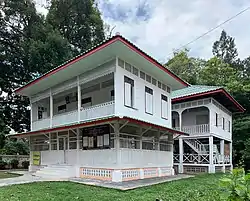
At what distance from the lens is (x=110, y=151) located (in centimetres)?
1222

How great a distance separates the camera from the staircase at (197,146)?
18.2m

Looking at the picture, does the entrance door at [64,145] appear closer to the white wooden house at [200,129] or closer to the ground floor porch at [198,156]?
the white wooden house at [200,129]

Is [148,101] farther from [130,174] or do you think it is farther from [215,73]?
[215,73]

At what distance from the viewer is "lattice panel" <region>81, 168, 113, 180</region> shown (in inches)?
474

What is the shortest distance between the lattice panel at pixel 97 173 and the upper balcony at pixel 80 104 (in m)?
2.48

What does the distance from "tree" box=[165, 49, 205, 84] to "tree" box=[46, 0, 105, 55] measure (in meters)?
15.5

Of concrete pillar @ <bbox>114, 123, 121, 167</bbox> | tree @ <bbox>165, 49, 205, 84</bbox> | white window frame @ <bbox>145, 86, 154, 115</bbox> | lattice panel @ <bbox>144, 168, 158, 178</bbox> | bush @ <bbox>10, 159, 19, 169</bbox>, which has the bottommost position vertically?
bush @ <bbox>10, 159, 19, 169</bbox>

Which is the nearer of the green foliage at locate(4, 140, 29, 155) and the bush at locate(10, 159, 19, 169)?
the bush at locate(10, 159, 19, 169)

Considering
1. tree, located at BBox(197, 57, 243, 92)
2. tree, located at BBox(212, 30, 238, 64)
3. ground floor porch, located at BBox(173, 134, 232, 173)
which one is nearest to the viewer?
ground floor porch, located at BBox(173, 134, 232, 173)

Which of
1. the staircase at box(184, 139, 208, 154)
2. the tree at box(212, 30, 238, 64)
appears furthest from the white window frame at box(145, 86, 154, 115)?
the tree at box(212, 30, 238, 64)

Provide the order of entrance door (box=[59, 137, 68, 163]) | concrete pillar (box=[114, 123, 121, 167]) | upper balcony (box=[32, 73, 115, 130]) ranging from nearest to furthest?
concrete pillar (box=[114, 123, 121, 167])
upper balcony (box=[32, 73, 115, 130])
entrance door (box=[59, 137, 68, 163])

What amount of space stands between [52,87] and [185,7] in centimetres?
927

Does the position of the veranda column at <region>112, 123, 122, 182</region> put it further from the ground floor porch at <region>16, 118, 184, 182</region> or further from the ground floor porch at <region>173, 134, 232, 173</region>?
the ground floor porch at <region>173, 134, 232, 173</region>

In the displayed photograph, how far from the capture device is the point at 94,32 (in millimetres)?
28469
